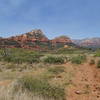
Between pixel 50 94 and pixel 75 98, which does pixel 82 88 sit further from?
pixel 50 94

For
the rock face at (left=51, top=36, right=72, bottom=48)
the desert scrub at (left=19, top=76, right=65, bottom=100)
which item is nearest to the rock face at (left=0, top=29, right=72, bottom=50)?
the rock face at (left=51, top=36, right=72, bottom=48)

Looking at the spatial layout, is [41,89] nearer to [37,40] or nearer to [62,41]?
[37,40]

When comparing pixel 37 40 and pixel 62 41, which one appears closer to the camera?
pixel 37 40

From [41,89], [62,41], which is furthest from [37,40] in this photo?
[41,89]

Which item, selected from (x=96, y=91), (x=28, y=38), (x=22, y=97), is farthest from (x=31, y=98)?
(x=28, y=38)

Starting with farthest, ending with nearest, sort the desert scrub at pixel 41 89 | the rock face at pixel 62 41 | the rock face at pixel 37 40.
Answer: the rock face at pixel 62 41
the rock face at pixel 37 40
the desert scrub at pixel 41 89

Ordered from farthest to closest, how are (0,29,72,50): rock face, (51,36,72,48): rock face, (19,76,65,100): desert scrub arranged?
(51,36,72,48): rock face
(0,29,72,50): rock face
(19,76,65,100): desert scrub

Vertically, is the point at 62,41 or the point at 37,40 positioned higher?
the point at 37,40

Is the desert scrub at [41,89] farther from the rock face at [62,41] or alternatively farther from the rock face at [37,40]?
the rock face at [62,41]

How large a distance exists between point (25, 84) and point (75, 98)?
2.07 metres

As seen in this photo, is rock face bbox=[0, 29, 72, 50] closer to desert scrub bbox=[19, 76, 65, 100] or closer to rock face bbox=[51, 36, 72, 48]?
rock face bbox=[51, 36, 72, 48]

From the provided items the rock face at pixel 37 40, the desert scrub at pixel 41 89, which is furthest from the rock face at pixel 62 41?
the desert scrub at pixel 41 89

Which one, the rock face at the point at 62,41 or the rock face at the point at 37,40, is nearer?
the rock face at the point at 37,40

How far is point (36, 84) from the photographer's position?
743 centimetres
